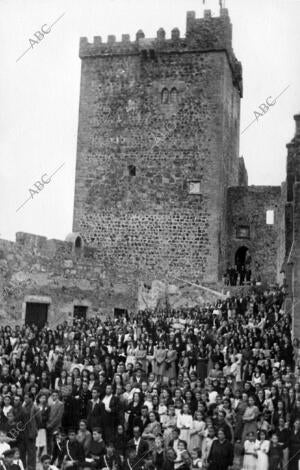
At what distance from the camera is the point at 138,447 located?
14367mm

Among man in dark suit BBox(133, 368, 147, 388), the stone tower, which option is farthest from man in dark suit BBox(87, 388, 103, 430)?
the stone tower

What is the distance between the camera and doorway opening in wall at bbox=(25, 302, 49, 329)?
2652 cm

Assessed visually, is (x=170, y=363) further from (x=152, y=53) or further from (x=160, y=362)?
(x=152, y=53)

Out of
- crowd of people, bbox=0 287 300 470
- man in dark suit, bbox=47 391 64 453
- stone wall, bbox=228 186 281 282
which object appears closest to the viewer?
crowd of people, bbox=0 287 300 470

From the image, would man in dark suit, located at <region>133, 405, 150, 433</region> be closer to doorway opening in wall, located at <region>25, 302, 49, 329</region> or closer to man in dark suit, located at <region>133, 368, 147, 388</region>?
man in dark suit, located at <region>133, 368, 147, 388</region>

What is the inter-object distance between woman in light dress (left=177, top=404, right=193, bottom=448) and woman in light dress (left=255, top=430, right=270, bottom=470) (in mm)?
1500

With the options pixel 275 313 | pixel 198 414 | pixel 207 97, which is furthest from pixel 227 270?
pixel 198 414

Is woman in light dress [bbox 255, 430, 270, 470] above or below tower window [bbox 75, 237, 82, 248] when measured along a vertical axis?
below

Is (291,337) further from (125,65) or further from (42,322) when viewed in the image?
(125,65)

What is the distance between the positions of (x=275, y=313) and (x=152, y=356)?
14.9ft

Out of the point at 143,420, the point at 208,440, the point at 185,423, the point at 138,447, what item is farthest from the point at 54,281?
the point at 208,440

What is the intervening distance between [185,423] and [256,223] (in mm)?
22164

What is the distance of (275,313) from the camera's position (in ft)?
76.9

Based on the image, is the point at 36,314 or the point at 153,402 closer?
the point at 153,402
